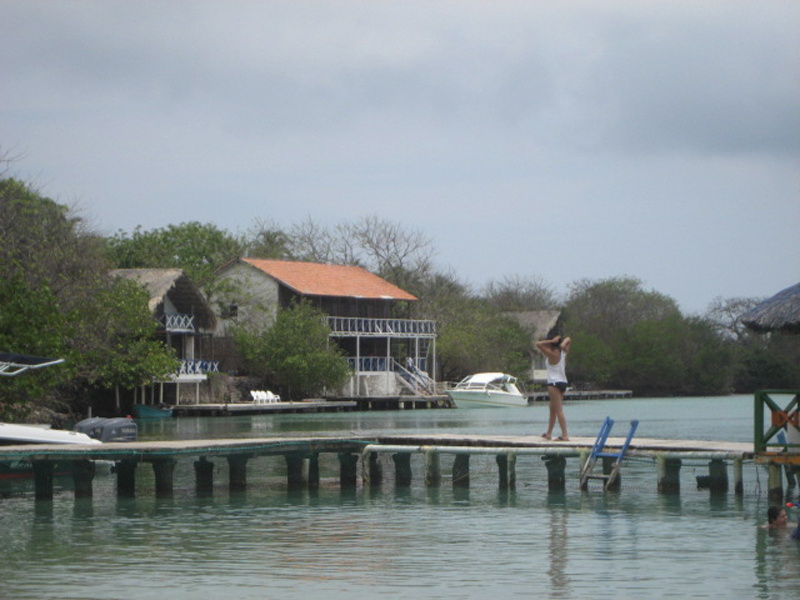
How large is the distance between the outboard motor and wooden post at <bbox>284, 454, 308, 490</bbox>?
5197 mm

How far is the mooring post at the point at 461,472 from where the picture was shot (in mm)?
24375

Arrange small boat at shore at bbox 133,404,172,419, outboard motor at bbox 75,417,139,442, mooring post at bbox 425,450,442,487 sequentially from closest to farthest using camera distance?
mooring post at bbox 425,450,442,487 < outboard motor at bbox 75,417,139,442 < small boat at shore at bbox 133,404,172,419

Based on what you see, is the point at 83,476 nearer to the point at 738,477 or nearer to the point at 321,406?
the point at 738,477

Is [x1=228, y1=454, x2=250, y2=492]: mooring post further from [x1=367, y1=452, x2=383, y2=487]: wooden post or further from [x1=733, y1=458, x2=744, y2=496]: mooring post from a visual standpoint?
[x1=733, y1=458, x2=744, y2=496]: mooring post

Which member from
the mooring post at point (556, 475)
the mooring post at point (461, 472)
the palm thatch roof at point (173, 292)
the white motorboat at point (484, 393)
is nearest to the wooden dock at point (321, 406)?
the white motorboat at point (484, 393)

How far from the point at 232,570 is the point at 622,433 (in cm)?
3211

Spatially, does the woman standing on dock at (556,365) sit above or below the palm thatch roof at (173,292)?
below

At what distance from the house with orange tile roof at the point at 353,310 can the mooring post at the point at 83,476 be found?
163 ft

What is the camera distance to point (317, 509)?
21.1m

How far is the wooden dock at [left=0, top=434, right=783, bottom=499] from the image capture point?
2130 cm

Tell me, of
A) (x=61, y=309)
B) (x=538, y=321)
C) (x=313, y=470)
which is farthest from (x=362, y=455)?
(x=538, y=321)

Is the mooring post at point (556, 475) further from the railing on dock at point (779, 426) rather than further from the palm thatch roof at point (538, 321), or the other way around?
the palm thatch roof at point (538, 321)

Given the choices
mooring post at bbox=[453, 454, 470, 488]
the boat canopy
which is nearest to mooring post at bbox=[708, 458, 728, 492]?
mooring post at bbox=[453, 454, 470, 488]

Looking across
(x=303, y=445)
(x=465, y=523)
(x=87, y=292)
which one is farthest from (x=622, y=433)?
(x=465, y=523)
